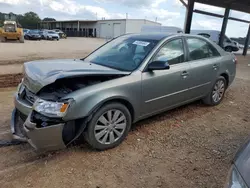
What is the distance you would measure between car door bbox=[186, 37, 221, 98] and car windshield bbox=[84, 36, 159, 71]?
3.07ft

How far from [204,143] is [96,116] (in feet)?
5.73

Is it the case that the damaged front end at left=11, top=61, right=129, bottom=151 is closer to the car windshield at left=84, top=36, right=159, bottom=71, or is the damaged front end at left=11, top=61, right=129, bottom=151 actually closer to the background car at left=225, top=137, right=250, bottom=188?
the car windshield at left=84, top=36, right=159, bottom=71

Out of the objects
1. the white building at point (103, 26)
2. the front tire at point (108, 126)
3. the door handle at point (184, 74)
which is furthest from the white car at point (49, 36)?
the front tire at point (108, 126)

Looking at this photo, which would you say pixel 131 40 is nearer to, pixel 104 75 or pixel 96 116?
pixel 104 75

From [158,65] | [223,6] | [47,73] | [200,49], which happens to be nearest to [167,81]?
[158,65]

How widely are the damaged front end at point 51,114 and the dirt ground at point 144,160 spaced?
32cm

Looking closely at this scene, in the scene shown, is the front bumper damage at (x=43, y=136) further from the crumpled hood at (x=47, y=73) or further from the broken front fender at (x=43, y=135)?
the crumpled hood at (x=47, y=73)

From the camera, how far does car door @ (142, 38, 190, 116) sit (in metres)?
3.48

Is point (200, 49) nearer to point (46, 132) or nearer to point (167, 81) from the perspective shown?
point (167, 81)

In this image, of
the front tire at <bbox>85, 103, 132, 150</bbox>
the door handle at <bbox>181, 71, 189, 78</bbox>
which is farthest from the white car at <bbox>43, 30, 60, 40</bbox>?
the front tire at <bbox>85, 103, 132, 150</bbox>

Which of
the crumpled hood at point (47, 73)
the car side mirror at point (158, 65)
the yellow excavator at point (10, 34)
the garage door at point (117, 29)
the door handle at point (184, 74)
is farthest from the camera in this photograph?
the garage door at point (117, 29)

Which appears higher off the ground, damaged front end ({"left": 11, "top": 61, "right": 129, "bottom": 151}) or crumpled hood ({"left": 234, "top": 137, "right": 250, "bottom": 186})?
crumpled hood ({"left": 234, "top": 137, "right": 250, "bottom": 186})

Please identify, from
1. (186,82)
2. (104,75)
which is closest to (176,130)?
(186,82)

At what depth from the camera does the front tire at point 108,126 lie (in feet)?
9.66
